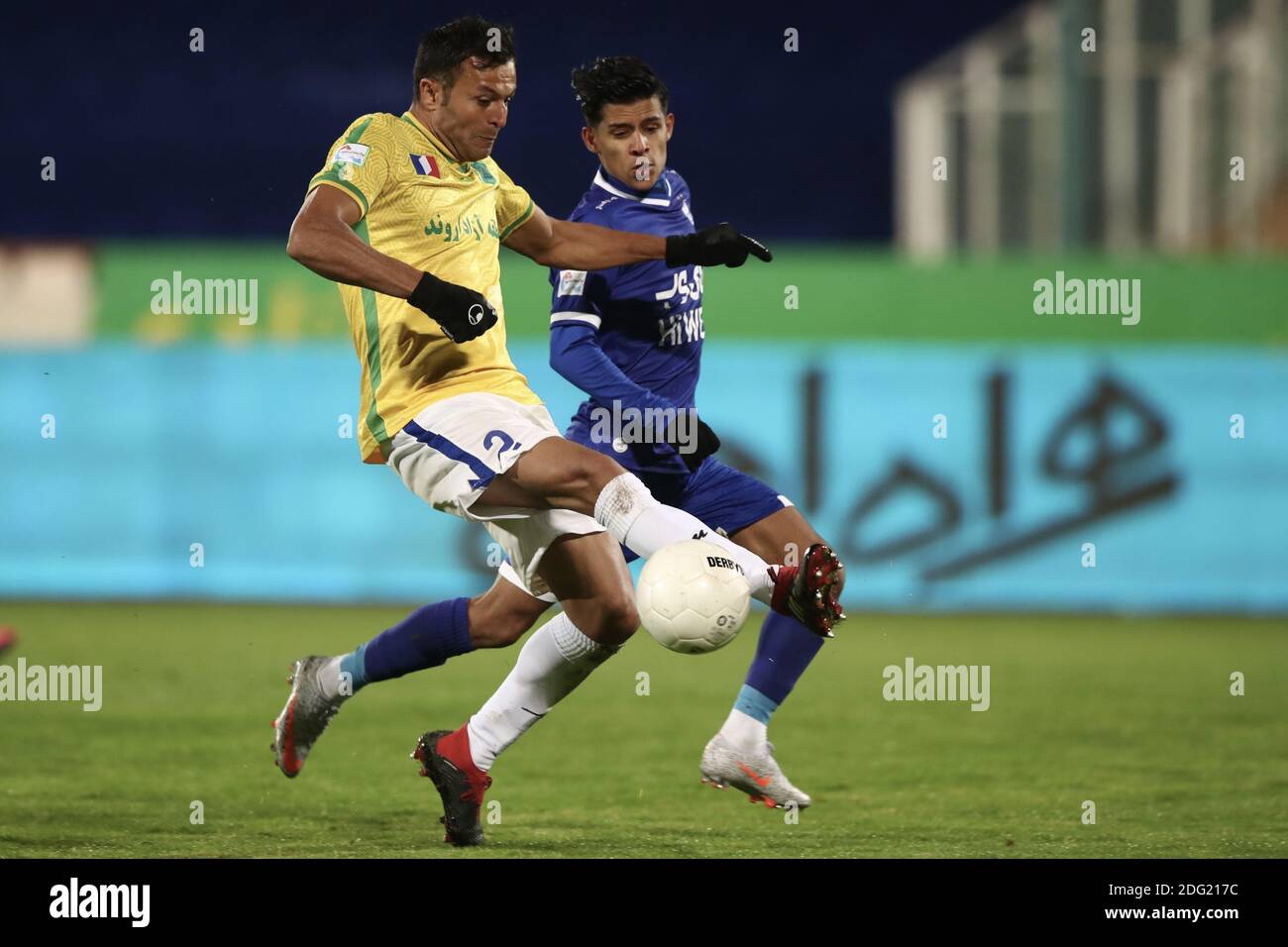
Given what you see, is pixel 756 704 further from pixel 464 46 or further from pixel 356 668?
pixel 464 46

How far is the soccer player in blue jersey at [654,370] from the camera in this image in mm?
5605

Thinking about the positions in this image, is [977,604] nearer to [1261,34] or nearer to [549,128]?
[1261,34]

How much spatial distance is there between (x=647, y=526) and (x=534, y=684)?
753 mm

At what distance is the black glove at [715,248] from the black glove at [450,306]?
92 centimetres

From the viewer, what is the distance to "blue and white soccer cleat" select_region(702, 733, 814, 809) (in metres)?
5.41

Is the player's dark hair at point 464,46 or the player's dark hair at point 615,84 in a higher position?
the player's dark hair at point 615,84

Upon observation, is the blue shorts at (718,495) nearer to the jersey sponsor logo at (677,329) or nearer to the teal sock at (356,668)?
the jersey sponsor logo at (677,329)

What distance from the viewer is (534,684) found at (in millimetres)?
5422

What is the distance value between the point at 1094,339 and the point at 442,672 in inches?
197

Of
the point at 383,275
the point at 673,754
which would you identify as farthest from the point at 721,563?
the point at 673,754

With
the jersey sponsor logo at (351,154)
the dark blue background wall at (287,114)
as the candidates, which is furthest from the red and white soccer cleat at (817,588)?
the dark blue background wall at (287,114)

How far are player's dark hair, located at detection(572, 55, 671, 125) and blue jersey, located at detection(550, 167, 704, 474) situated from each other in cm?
26
